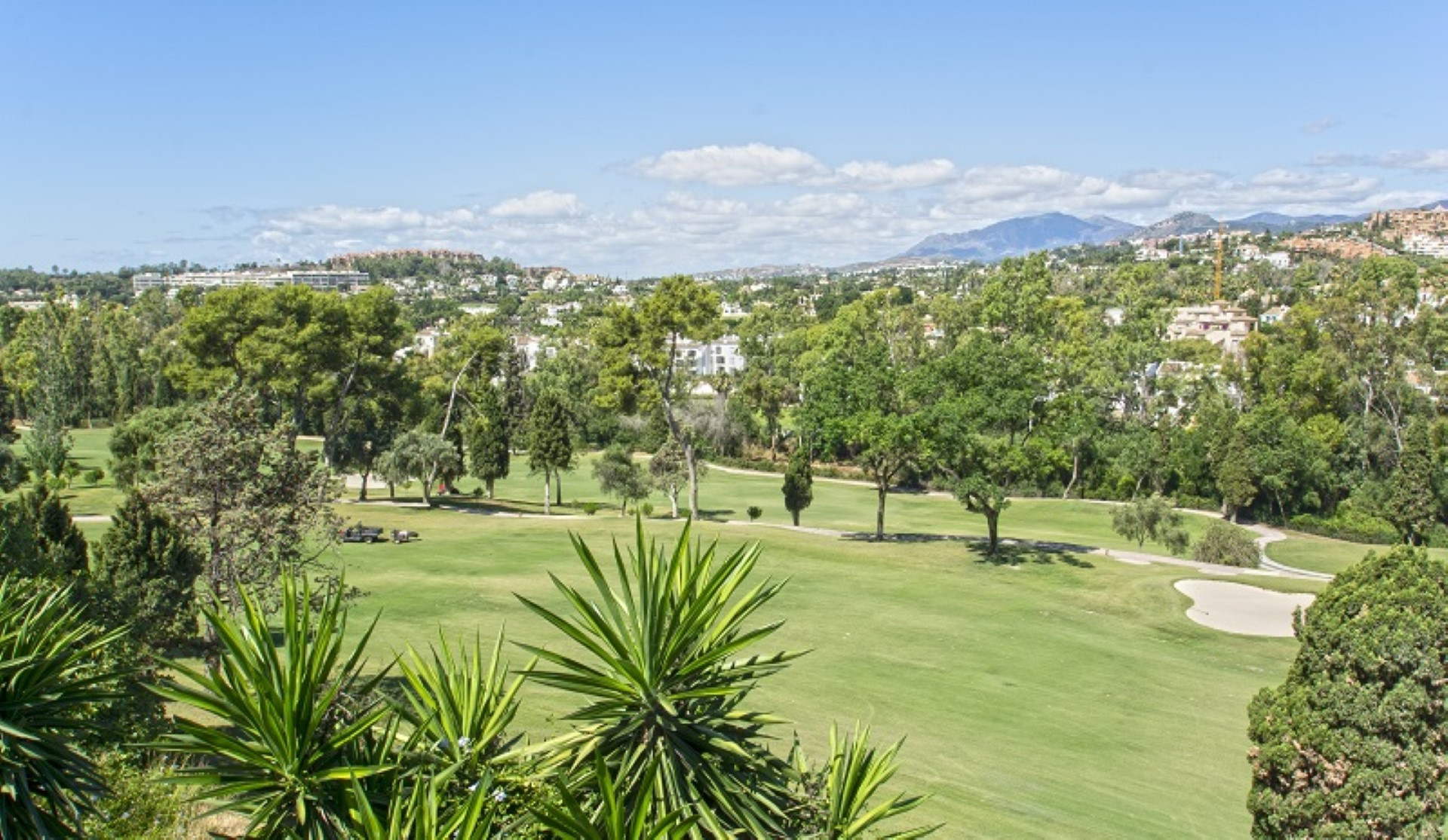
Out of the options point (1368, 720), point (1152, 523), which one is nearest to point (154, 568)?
point (1368, 720)

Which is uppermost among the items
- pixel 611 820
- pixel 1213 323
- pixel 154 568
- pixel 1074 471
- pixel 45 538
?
pixel 1213 323

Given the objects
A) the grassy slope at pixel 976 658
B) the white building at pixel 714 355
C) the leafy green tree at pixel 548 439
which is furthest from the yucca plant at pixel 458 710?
the white building at pixel 714 355

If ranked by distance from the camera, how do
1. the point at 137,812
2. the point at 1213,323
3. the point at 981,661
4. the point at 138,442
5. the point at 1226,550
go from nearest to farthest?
the point at 137,812 < the point at 981,661 < the point at 1226,550 < the point at 138,442 < the point at 1213,323

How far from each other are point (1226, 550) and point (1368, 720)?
33.7 m

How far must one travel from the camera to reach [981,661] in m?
27.0

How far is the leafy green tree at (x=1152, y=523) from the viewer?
153 ft

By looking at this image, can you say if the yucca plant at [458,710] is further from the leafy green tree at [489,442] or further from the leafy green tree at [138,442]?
the leafy green tree at [489,442]

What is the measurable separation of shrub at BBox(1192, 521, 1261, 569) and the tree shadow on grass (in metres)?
5.08

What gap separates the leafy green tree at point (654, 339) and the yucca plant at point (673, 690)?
40291 mm

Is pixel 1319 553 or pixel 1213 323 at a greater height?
pixel 1213 323

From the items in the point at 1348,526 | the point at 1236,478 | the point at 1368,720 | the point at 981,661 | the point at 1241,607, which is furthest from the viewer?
the point at 1236,478

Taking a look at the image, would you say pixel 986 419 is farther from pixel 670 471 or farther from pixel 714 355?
pixel 714 355

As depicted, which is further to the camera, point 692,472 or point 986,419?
point 692,472

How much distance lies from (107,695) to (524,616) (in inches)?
829
